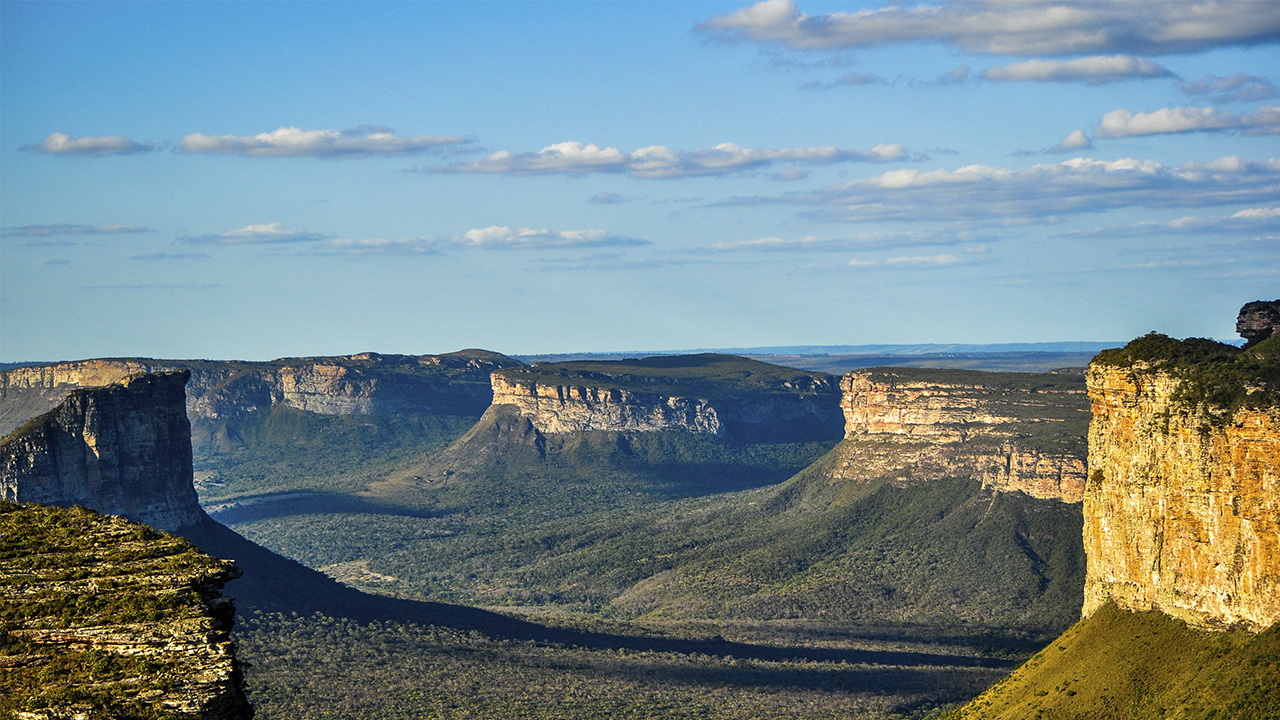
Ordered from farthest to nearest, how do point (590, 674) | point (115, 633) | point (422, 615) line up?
point (422, 615)
point (590, 674)
point (115, 633)

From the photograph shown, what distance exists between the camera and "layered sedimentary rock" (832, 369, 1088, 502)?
Answer: 143625 mm

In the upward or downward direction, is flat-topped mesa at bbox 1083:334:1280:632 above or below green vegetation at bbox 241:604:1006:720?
above

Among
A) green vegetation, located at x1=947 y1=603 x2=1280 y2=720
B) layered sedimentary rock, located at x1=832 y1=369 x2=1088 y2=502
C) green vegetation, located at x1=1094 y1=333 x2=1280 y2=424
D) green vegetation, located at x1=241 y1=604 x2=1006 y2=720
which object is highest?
green vegetation, located at x1=1094 y1=333 x2=1280 y2=424

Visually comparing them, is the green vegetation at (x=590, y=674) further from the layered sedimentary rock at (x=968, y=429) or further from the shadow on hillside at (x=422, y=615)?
the layered sedimentary rock at (x=968, y=429)

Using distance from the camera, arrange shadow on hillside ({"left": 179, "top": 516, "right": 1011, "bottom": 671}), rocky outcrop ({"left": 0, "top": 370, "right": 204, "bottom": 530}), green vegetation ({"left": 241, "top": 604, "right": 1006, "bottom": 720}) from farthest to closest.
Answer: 1. shadow on hillside ({"left": 179, "top": 516, "right": 1011, "bottom": 671})
2. rocky outcrop ({"left": 0, "top": 370, "right": 204, "bottom": 530})
3. green vegetation ({"left": 241, "top": 604, "right": 1006, "bottom": 720})

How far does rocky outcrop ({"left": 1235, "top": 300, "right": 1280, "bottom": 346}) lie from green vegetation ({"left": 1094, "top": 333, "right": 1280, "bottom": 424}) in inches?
477

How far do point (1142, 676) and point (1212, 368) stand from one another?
1268 cm

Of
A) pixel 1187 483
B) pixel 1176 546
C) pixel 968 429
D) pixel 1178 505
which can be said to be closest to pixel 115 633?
pixel 1187 483

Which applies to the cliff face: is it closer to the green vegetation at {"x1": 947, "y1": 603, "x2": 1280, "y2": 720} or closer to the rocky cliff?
the green vegetation at {"x1": 947, "y1": 603, "x2": 1280, "y2": 720}

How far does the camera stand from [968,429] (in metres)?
165

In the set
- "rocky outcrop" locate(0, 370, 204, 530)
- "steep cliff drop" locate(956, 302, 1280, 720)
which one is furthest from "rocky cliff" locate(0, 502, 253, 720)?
"rocky outcrop" locate(0, 370, 204, 530)

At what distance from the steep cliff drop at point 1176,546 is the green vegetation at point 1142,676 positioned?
0.07 m

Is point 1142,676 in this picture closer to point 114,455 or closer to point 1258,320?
point 1258,320

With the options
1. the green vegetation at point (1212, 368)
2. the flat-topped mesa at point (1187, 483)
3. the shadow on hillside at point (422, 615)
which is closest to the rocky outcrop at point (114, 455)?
the shadow on hillside at point (422, 615)
